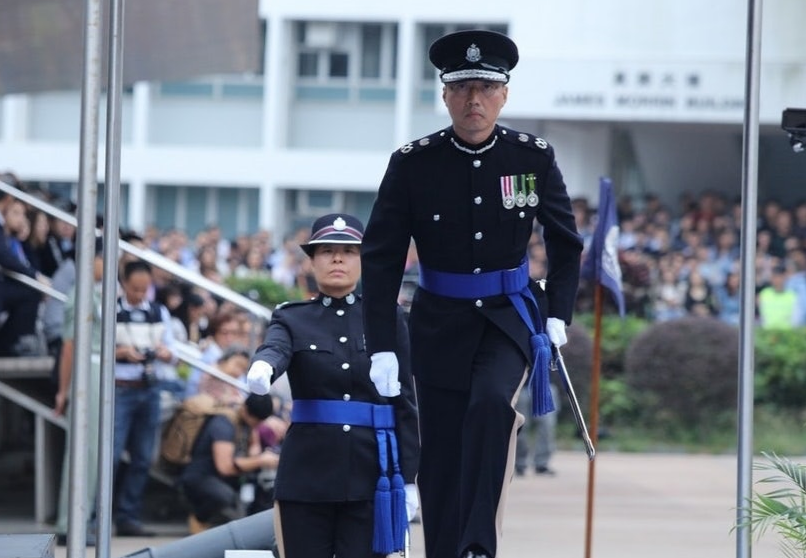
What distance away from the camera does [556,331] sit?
648 centimetres

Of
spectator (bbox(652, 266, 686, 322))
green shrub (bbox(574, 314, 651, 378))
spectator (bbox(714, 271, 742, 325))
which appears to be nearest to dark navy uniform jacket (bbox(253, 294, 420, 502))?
green shrub (bbox(574, 314, 651, 378))

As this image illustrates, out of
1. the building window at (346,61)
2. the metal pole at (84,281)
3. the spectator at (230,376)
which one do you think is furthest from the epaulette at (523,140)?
the building window at (346,61)

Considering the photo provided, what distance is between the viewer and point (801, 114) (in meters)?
6.83

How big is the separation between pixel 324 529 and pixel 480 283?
1075mm

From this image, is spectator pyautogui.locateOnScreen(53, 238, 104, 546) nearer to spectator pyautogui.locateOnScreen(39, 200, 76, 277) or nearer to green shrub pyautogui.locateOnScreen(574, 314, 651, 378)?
spectator pyautogui.locateOnScreen(39, 200, 76, 277)

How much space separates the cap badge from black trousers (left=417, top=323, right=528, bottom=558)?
0.95 metres

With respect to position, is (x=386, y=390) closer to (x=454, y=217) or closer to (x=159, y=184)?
(x=454, y=217)

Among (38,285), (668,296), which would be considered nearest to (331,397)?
(38,285)

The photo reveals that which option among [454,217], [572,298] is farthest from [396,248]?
[572,298]

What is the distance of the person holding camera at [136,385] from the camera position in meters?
11.4

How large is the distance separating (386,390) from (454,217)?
661 millimetres

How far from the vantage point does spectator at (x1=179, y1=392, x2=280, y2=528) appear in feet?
37.2

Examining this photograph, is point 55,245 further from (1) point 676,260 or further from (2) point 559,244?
(1) point 676,260

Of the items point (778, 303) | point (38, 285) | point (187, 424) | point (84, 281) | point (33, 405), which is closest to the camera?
point (84, 281)
